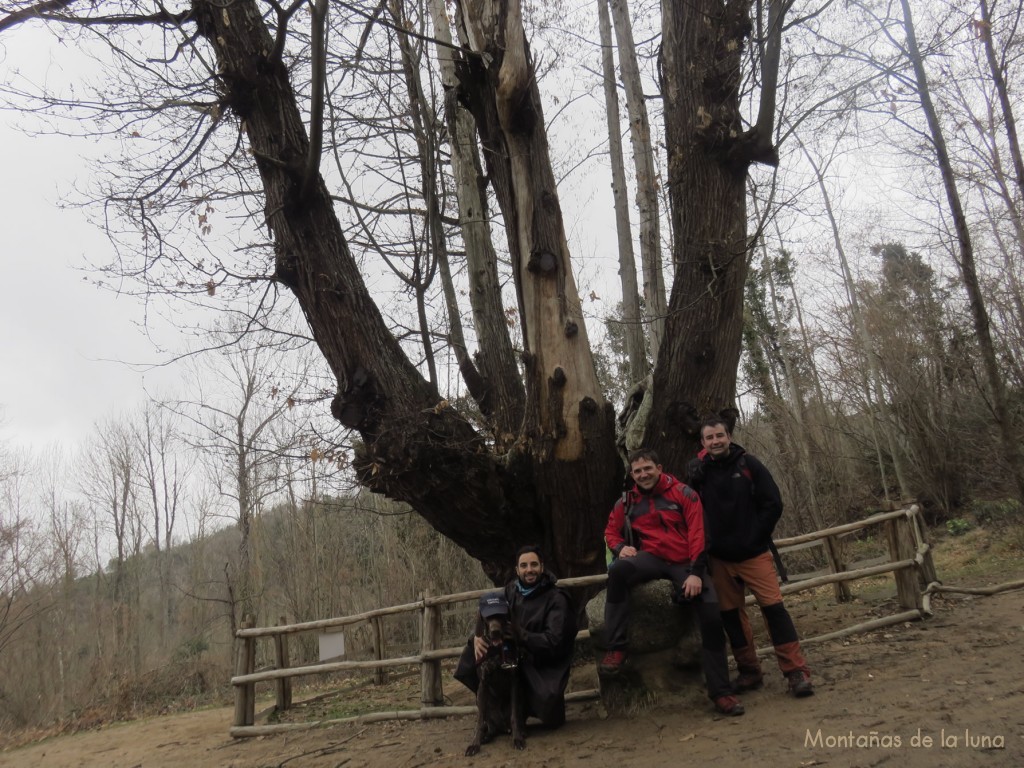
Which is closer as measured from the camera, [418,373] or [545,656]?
[545,656]

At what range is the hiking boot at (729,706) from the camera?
3.94 metres

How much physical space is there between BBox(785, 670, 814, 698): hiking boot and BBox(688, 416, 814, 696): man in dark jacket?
17 millimetres

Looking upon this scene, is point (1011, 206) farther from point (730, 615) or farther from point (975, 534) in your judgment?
point (730, 615)

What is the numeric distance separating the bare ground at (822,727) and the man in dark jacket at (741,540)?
28 centimetres

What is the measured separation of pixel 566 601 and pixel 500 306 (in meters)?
3.70

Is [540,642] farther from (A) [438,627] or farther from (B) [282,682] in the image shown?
→ (B) [282,682]

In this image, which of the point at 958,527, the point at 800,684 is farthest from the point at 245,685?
the point at 958,527

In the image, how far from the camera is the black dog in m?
4.22

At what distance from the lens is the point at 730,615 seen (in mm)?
4527

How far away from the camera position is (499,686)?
4383mm

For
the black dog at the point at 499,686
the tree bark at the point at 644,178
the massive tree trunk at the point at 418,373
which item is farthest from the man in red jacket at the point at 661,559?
the tree bark at the point at 644,178

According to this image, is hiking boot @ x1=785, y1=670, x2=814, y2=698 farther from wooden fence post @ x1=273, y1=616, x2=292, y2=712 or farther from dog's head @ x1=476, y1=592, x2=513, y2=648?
wooden fence post @ x1=273, y1=616, x2=292, y2=712

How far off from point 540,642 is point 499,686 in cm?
45

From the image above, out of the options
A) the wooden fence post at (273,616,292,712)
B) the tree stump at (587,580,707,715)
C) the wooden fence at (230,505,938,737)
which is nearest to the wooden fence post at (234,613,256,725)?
the wooden fence at (230,505,938,737)
